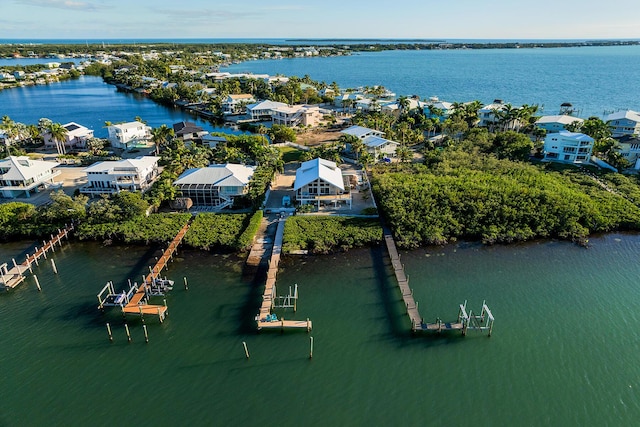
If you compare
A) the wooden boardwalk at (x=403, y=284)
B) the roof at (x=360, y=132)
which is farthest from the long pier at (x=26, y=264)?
the roof at (x=360, y=132)

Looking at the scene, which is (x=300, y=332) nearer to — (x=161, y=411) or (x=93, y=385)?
(x=161, y=411)

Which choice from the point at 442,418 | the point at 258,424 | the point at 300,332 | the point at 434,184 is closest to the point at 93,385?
the point at 258,424

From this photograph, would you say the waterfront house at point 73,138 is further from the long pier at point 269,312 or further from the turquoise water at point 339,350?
the long pier at point 269,312

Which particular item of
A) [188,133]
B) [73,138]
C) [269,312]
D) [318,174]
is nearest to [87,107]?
[73,138]

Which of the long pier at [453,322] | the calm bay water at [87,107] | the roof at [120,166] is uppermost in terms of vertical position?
the roof at [120,166]

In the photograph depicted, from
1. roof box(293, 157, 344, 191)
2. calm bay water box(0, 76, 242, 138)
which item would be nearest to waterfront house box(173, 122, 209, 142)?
calm bay water box(0, 76, 242, 138)

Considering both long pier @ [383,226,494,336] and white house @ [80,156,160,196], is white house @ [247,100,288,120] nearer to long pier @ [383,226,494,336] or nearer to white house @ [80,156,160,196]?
white house @ [80,156,160,196]

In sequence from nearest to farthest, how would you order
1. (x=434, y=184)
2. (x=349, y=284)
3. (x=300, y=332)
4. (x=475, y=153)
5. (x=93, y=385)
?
(x=93, y=385) → (x=300, y=332) → (x=349, y=284) → (x=434, y=184) → (x=475, y=153)
